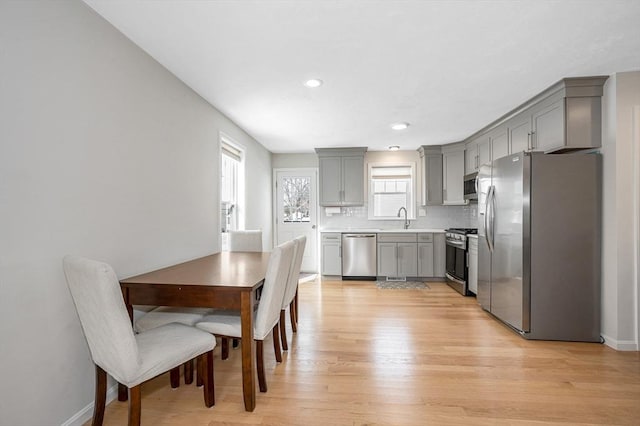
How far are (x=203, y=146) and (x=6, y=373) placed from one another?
230 centimetres

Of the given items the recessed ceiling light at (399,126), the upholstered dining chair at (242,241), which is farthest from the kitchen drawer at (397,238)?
the upholstered dining chair at (242,241)

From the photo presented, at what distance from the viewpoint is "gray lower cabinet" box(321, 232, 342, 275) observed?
17.8 ft

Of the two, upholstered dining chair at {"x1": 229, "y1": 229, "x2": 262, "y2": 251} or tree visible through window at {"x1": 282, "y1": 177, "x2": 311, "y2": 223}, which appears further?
tree visible through window at {"x1": 282, "y1": 177, "x2": 311, "y2": 223}

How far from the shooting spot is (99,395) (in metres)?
1.63

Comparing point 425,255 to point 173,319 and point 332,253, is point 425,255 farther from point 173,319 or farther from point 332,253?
point 173,319

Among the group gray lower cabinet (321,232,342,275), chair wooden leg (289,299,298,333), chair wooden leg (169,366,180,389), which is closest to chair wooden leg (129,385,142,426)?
chair wooden leg (169,366,180,389)

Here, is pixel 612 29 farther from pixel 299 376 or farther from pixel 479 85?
pixel 299 376

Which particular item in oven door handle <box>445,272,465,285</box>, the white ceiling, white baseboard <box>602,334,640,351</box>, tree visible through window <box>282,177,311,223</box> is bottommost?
white baseboard <box>602,334,640,351</box>

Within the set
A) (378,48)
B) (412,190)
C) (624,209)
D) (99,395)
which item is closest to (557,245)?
(624,209)

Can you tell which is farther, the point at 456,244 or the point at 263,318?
the point at 456,244

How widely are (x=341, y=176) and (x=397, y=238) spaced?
152 centimetres

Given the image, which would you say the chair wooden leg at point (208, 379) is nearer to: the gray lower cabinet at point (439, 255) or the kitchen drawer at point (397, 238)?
the kitchen drawer at point (397, 238)

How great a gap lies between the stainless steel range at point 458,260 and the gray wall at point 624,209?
178 centimetres

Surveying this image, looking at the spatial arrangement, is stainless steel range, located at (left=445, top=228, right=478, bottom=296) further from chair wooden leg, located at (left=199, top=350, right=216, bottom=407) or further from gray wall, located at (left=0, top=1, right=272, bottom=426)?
gray wall, located at (left=0, top=1, right=272, bottom=426)
